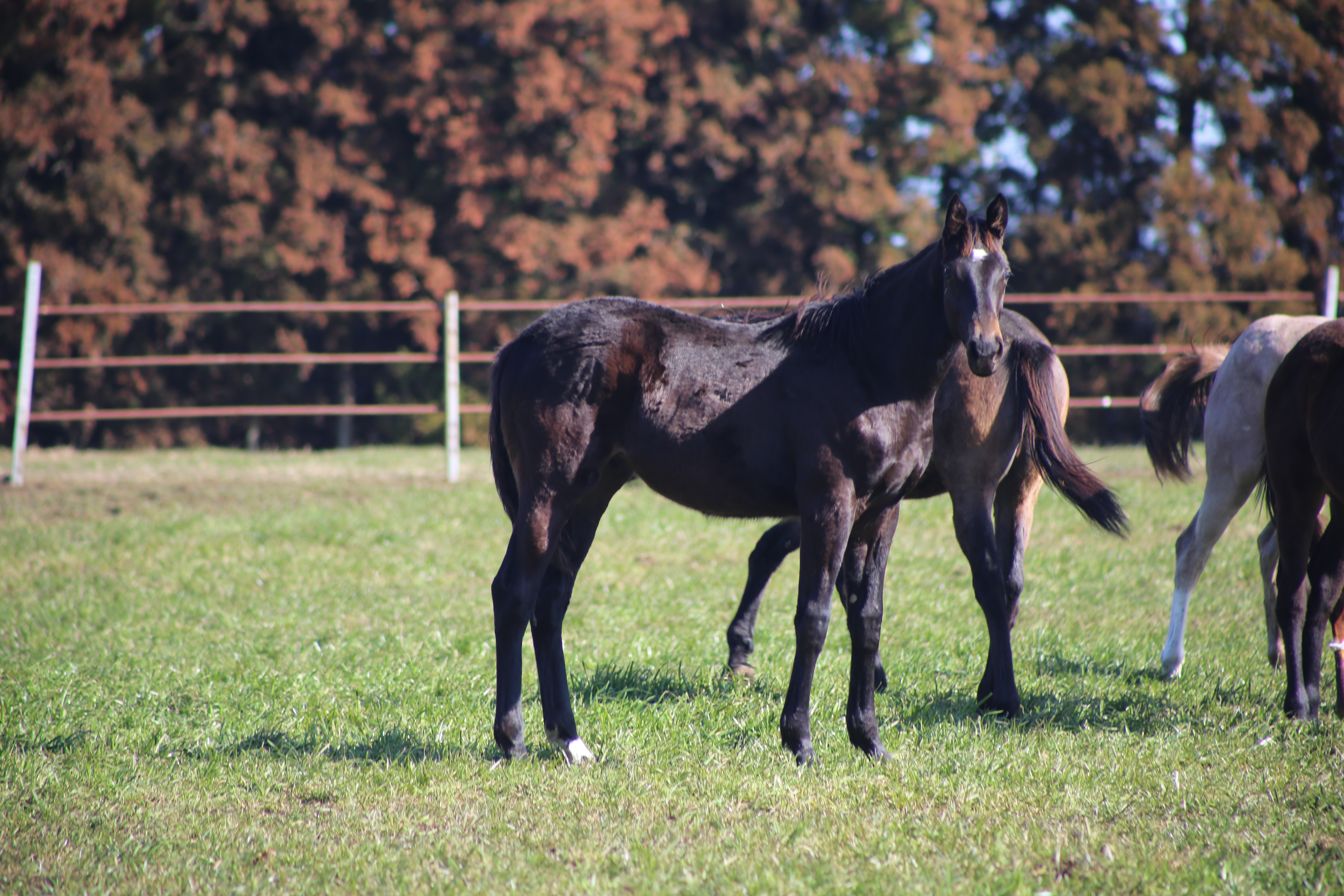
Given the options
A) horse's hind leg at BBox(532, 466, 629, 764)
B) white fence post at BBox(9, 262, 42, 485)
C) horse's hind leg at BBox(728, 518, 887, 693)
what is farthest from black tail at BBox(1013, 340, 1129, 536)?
white fence post at BBox(9, 262, 42, 485)

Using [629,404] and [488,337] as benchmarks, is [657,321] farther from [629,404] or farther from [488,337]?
[488,337]

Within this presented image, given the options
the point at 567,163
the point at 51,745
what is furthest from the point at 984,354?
the point at 567,163

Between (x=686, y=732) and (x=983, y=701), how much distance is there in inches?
56.2

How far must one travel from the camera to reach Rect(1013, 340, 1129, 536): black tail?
495cm

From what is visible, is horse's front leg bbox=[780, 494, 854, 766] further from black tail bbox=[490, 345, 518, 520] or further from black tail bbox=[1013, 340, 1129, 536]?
black tail bbox=[1013, 340, 1129, 536]

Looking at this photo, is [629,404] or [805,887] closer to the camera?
[805,887]

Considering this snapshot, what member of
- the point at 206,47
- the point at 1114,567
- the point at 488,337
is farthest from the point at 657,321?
the point at 206,47

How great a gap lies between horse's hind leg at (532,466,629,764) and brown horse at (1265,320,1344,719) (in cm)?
292

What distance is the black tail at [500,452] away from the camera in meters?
4.19

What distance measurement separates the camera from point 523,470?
13.1ft

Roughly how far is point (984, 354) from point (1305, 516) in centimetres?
209

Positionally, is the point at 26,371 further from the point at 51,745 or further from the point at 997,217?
the point at 997,217

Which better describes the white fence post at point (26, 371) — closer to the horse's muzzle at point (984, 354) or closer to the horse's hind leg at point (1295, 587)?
the horse's muzzle at point (984, 354)

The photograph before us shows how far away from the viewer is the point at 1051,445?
4996 millimetres
